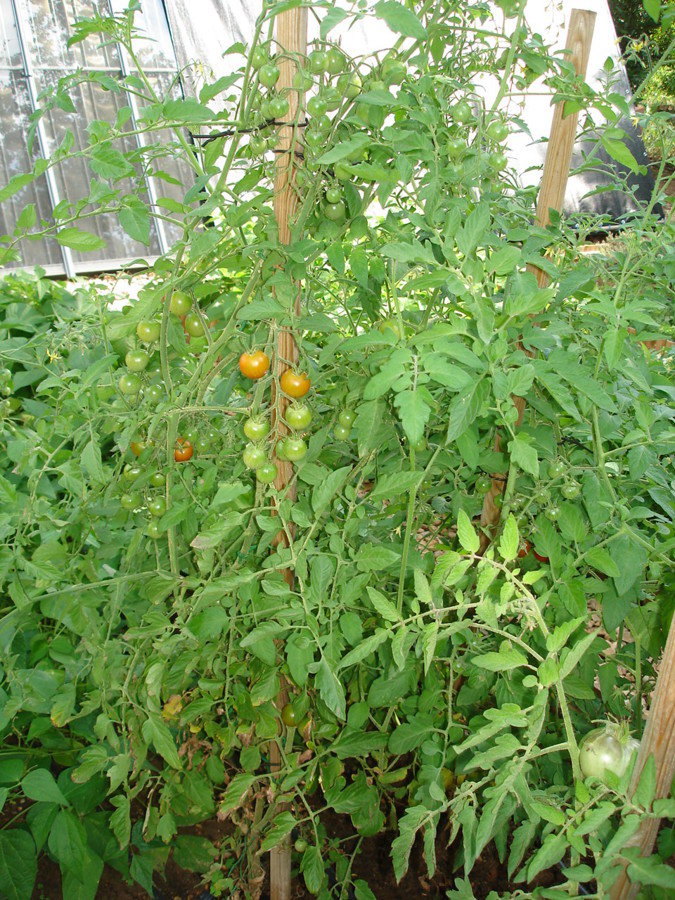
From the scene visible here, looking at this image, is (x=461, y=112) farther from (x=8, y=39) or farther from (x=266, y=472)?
(x=8, y=39)

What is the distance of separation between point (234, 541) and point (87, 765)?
40cm

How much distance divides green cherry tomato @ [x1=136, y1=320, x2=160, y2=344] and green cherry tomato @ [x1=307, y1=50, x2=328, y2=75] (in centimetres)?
39

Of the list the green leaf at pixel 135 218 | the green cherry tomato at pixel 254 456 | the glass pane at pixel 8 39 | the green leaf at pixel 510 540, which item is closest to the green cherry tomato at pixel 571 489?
the green leaf at pixel 510 540

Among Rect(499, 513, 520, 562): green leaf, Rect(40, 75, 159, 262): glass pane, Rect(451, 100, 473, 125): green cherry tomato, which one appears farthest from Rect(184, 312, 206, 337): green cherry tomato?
Rect(40, 75, 159, 262): glass pane

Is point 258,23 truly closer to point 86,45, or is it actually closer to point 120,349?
point 120,349

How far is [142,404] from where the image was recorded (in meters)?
1.07

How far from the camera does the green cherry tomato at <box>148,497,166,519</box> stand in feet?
3.30

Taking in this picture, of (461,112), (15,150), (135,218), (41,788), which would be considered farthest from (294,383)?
(15,150)

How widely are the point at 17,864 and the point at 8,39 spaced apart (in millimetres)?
5427

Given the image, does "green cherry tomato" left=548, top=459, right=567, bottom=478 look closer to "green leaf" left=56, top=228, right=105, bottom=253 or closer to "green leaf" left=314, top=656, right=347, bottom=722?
"green leaf" left=314, top=656, right=347, bottom=722

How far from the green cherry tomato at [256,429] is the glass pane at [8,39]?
524 cm

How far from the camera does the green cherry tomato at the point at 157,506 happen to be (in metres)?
1.01

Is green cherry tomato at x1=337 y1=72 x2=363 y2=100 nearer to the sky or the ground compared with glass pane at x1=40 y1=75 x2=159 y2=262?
nearer to the ground

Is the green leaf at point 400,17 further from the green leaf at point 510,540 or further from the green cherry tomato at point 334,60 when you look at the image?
the green leaf at point 510,540
